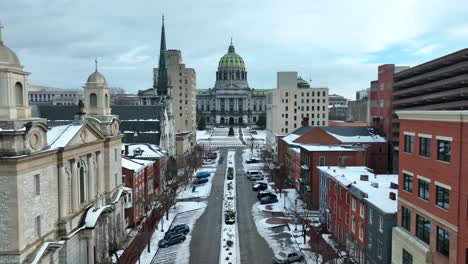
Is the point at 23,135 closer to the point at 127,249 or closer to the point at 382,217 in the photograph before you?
the point at 127,249

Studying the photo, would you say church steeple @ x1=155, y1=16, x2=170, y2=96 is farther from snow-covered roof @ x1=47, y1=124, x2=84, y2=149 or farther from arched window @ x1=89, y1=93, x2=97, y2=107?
snow-covered roof @ x1=47, y1=124, x2=84, y2=149

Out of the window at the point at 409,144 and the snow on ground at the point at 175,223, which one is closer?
the window at the point at 409,144

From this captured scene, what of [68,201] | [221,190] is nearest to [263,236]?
[68,201]

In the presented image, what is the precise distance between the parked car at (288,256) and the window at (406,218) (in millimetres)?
9862

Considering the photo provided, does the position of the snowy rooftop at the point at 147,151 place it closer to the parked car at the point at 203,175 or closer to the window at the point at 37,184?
the parked car at the point at 203,175

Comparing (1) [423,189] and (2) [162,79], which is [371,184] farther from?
(2) [162,79]

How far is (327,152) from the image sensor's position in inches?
2093

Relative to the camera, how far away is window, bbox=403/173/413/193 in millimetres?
27288

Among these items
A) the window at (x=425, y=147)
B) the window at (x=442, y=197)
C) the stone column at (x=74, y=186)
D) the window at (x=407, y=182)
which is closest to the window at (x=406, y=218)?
the window at (x=407, y=182)

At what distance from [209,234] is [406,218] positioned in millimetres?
21121

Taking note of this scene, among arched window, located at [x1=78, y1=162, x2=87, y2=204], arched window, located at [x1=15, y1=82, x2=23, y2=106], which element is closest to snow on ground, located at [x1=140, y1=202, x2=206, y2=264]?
arched window, located at [x1=78, y1=162, x2=87, y2=204]

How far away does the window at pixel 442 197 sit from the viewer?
2284 cm

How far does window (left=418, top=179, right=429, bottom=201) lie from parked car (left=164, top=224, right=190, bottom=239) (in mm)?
23810

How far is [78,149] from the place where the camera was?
3200 centimetres
